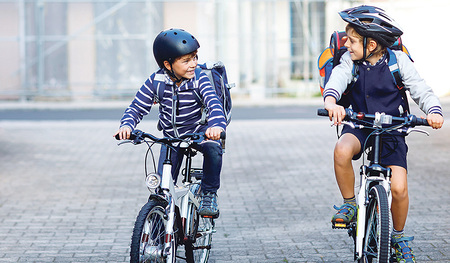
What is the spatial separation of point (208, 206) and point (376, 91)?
4.30 ft

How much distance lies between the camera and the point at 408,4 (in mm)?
24266

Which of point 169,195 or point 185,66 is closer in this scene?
point 169,195

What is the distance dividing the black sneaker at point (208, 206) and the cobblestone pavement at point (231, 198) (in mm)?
700

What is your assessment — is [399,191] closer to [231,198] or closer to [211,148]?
[211,148]

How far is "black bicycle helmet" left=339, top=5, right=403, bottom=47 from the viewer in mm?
4809

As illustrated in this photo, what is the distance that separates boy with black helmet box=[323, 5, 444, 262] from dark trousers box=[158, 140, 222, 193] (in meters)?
0.76

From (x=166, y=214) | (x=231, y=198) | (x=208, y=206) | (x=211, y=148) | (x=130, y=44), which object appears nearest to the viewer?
(x=166, y=214)

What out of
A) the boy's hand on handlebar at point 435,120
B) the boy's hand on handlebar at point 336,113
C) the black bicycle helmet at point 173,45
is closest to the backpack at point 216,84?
the black bicycle helmet at point 173,45

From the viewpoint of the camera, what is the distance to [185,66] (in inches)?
195

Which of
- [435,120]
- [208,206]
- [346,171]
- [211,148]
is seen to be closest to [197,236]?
[208,206]

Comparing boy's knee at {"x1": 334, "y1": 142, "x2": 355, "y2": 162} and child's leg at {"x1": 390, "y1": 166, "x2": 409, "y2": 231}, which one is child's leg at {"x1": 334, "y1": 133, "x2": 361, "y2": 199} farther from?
child's leg at {"x1": 390, "y1": 166, "x2": 409, "y2": 231}

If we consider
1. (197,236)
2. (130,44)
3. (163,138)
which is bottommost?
(197,236)

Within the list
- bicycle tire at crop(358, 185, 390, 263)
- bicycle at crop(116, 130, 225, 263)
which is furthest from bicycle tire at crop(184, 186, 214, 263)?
bicycle tire at crop(358, 185, 390, 263)

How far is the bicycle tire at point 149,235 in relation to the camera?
442 centimetres
